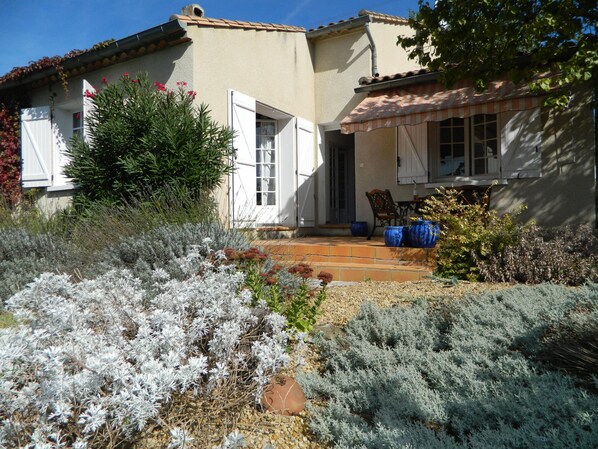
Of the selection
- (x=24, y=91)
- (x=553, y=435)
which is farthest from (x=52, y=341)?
(x=24, y=91)

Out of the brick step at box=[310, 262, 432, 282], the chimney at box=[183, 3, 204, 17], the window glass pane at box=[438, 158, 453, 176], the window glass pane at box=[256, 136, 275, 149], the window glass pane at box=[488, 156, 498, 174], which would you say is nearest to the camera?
the brick step at box=[310, 262, 432, 282]

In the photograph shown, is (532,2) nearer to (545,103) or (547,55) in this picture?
(547,55)

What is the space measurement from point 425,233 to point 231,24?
19.0ft

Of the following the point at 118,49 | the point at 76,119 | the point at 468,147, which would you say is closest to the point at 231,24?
the point at 118,49

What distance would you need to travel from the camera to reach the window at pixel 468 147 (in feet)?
31.0

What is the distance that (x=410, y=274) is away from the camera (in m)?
6.38

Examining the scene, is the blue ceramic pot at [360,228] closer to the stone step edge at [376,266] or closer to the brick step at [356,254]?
the brick step at [356,254]

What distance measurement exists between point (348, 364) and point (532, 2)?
21.9 ft

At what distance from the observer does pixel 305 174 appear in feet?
36.7

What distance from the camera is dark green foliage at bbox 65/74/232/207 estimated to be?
286 inches

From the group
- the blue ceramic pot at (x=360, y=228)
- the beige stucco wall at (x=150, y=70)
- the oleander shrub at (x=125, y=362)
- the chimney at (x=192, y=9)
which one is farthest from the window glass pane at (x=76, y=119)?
the oleander shrub at (x=125, y=362)

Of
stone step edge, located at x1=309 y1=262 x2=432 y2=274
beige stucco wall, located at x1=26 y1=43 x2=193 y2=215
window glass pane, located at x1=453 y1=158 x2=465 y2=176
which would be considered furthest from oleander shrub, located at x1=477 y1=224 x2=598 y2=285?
beige stucco wall, located at x1=26 y1=43 x2=193 y2=215

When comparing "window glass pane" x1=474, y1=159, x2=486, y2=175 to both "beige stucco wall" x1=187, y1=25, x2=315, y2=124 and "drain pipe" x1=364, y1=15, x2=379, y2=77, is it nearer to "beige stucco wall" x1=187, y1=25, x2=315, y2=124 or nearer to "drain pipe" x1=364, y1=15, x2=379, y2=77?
"drain pipe" x1=364, y1=15, x2=379, y2=77

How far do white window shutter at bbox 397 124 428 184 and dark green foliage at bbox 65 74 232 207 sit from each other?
157 inches
